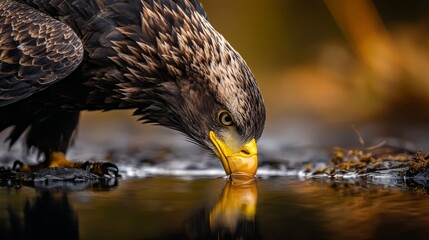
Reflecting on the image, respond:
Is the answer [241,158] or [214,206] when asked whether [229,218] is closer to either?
[214,206]

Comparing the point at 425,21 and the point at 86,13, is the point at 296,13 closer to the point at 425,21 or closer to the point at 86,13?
the point at 425,21

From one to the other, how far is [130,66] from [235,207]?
1721mm

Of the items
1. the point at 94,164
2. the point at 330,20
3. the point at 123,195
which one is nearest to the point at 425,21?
the point at 330,20

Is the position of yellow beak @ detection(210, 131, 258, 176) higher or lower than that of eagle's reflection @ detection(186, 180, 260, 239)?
higher

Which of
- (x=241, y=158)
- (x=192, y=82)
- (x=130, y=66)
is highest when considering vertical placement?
(x=130, y=66)

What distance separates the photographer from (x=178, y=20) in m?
7.49

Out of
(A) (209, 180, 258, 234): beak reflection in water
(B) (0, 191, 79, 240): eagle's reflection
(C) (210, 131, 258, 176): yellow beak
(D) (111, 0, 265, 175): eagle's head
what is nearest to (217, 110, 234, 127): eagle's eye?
(D) (111, 0, 265, 175): eagle's head

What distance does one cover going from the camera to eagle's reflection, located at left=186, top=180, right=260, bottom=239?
5219mm

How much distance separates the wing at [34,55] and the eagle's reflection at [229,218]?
1486 mm

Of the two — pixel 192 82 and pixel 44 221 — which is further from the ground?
pixel 192 82

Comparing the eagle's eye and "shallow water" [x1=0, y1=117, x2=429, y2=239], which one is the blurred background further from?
the eagle's eye

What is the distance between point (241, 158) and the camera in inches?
280

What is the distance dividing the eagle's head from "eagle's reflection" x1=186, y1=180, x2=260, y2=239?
37 cm

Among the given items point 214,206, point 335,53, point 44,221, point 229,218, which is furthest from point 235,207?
point 335,53
